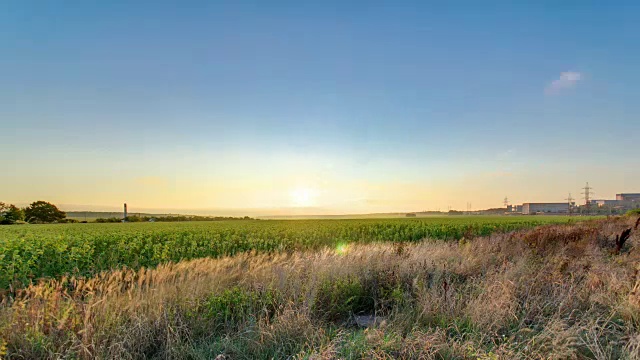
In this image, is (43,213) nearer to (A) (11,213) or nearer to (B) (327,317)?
(A) (11,213)

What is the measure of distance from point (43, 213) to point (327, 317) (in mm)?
82268

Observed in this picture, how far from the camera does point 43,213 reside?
224 ft

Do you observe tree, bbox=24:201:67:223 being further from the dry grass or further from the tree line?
the dry grass

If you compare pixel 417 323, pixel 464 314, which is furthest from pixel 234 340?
pixel 464 314

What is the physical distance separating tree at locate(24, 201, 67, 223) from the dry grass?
7737cm

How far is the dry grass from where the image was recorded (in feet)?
13.8

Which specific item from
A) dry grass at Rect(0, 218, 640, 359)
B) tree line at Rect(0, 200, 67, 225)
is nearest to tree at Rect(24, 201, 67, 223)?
tree line at Rect(0, 200, 67, 225)

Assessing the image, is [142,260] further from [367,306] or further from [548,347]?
[548,347]

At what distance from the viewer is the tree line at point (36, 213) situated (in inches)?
2522

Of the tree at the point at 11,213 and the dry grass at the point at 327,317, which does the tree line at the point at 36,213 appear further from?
the dry grass at the point at 327,317

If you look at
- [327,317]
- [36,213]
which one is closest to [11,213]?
[36,213]

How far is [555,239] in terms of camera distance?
546 inches

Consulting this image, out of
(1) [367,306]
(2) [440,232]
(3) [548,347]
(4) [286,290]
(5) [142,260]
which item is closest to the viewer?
(3) [548,347]

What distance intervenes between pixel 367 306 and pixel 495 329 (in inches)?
92.2
